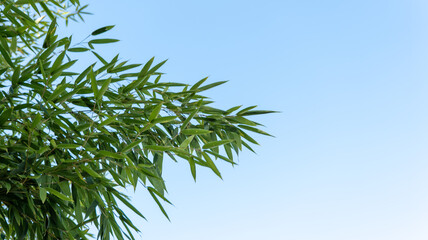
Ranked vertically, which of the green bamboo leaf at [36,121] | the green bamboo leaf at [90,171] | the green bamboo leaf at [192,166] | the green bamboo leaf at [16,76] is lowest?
the green bamboo leaf at [90,171]

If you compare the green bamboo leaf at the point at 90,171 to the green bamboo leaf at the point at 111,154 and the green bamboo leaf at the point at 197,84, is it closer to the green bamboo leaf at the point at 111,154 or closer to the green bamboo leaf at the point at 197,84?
the green bamboo leaf at the point at 111,154

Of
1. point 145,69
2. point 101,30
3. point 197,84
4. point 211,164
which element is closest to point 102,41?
point 101,30

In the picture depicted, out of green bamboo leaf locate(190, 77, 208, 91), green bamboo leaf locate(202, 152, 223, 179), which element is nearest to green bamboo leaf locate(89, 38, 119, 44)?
green bamboo leaf locate(190, 77, 208, 91)

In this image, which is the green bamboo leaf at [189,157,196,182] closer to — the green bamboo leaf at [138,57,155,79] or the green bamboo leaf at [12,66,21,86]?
the green bamboo leaf at [138,57,155,79]

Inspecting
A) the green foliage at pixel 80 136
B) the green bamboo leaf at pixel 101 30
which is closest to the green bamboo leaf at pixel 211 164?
the green foliage at pixel 80 136

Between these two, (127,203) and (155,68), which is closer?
(127,203)

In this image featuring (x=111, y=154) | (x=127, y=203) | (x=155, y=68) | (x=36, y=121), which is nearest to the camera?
(x=111, y=154)

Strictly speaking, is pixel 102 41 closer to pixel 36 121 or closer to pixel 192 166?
pixel 36 121

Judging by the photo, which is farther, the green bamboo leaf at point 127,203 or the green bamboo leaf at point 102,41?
the green bamboo leaf at point 102,41

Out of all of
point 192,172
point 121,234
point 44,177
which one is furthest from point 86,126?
point 121,234

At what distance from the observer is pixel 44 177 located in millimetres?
2361

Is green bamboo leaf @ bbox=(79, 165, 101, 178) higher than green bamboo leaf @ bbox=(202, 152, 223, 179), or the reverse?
green bamboo leaf @ bbox=(202, 152, 223, 179)

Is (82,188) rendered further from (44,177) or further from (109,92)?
(109,92)

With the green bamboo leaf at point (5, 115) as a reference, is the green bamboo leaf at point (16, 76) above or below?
above
